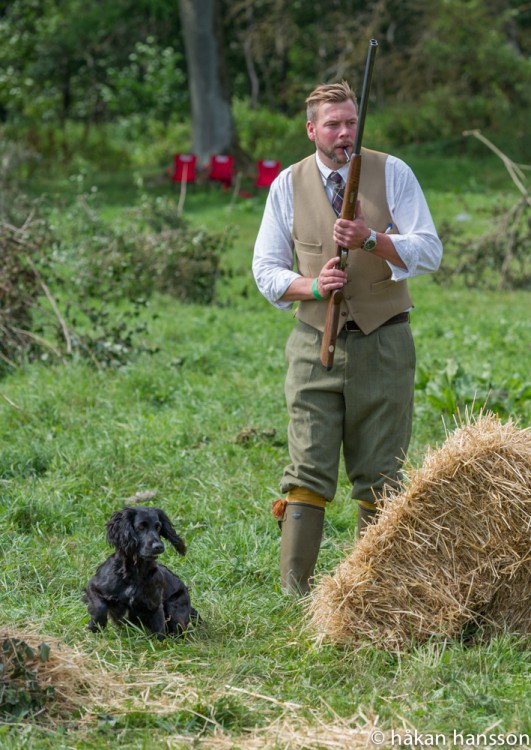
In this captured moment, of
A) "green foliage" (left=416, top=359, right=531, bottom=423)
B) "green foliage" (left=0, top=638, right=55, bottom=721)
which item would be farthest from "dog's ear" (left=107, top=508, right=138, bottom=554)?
"green foliage" (left=416, top=359, right=531, bottom=423)

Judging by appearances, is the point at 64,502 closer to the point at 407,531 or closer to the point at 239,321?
the point at 407,531

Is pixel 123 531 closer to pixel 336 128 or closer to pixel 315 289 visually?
pixel 315 289

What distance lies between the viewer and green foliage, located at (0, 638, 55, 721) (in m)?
3.84

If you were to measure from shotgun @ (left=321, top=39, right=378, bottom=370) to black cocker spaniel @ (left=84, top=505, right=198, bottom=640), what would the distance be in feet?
3.35

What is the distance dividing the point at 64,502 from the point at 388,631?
7.93 ft

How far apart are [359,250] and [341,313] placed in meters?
0.28

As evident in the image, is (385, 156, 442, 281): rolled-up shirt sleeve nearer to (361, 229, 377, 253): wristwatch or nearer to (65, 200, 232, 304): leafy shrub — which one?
(361, 229, 377, 253): wristwatch

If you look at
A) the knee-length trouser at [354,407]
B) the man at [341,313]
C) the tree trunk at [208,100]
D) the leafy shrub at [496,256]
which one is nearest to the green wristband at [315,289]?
the man at [341,313]

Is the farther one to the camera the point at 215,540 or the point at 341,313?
the point at 215,540

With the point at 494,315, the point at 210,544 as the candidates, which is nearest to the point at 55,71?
the point at 494,315

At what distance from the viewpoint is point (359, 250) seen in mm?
4859

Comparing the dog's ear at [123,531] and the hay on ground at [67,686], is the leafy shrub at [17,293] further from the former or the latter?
the hay on ground at [67,686]

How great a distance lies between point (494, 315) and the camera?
37.3 ft

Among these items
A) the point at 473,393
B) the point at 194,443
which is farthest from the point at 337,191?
the point at 473,393
